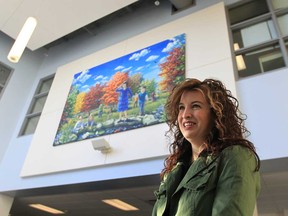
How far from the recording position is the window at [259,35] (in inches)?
136

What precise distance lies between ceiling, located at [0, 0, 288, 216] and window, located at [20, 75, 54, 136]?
0.97 m

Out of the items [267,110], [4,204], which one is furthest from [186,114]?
[4,204]

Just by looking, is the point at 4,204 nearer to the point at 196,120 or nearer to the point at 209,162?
the point at 196,120

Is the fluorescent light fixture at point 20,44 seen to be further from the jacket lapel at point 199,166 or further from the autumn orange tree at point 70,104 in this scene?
the autumn orange tree at point 70,104

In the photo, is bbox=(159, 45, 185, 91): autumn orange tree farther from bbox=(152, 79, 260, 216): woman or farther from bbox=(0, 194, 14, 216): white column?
bbox=(0, 194, 14, 216): white column

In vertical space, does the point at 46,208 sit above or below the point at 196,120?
above

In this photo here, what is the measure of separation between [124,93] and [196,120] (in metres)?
3.19

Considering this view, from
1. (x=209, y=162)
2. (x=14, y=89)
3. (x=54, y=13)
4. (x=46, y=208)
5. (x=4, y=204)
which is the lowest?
(x=209, y=162)

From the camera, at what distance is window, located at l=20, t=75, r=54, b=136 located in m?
5.66

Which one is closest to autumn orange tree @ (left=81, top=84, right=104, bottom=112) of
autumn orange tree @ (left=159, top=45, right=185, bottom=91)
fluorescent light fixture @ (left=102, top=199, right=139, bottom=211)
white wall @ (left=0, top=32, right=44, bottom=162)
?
autumn orange tree @ (left=159, top=45, right=185, bottom=91)

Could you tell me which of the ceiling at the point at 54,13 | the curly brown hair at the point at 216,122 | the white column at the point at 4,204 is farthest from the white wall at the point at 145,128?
the curly brown hair at the point at 216,122

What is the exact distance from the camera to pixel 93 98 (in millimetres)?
4652

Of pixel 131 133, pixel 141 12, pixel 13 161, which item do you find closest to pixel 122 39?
pixel 141 12

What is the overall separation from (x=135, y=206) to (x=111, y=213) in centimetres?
100
